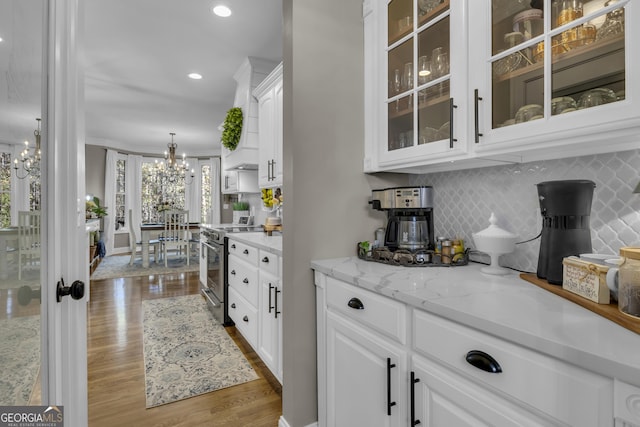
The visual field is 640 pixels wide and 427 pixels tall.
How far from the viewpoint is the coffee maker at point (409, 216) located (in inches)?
61.6

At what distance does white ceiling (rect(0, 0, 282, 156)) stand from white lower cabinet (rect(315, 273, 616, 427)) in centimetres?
120

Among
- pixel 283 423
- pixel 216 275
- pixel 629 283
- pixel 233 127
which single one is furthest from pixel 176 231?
pixel 629 283

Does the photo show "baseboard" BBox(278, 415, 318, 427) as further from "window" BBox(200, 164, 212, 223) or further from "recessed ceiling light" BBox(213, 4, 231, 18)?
"window" BBox(200, 164, 212, 223)

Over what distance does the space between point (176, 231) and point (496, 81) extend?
6.23m

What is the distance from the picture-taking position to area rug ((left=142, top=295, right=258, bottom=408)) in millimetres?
2096

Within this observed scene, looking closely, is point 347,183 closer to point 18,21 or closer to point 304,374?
point 304,374

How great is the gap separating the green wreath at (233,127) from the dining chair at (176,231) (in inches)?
Answer: 115

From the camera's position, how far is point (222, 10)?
275cm

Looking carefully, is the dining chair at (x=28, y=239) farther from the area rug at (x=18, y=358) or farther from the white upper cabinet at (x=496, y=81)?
the white upper cabinet at (x=496, y=81)

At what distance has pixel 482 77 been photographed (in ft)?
4.09

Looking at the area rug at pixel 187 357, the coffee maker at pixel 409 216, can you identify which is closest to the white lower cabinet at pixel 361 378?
the coffee maker at pixel 409 216

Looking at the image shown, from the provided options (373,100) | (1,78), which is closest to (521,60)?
(373,100)

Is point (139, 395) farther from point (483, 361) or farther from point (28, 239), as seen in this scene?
point (483, 361)

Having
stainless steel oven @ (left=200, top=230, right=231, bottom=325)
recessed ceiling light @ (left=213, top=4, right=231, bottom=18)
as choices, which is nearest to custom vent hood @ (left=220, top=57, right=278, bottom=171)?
recessed ceiling light @ (left=213, top=4, right=231, bottom=18)
